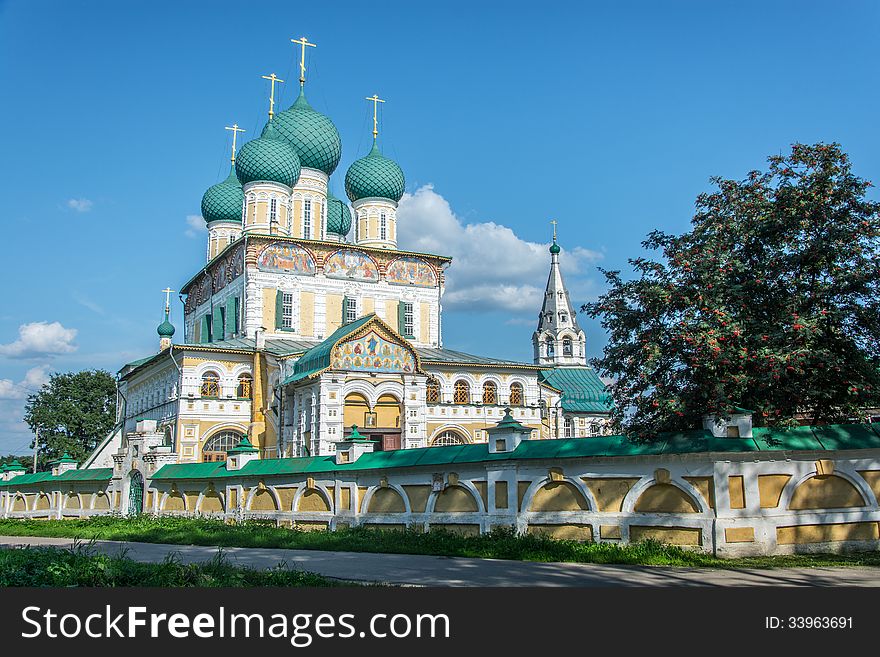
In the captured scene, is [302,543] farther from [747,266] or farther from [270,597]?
[747,266]

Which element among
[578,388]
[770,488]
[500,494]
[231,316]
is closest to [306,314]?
[231,316]

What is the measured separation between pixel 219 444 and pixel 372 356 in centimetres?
626

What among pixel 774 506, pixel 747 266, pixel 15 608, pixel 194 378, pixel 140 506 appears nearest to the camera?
pixel 15 608

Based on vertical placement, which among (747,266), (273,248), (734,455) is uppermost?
(273,248)

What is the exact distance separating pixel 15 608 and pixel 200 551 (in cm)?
695

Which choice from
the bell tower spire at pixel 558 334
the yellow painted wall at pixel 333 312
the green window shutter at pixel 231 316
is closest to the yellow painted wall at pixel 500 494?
the yellow painted wall at pixel 333 312

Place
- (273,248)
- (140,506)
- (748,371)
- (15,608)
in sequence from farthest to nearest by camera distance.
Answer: (273,248) < (140,506) < (748,371) < (15,608)

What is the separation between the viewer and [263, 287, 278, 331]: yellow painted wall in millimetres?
32500

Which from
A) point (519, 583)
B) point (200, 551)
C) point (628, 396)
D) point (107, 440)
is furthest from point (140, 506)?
point (519, 583)

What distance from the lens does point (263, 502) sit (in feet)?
58.0

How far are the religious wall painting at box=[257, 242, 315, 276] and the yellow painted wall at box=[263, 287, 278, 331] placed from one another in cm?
96

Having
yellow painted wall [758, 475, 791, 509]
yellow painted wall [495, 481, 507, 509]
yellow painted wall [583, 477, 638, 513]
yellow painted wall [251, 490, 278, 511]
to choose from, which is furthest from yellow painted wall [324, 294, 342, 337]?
yellow painted wall [758, 475, 791, 509]

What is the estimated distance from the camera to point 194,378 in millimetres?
28953

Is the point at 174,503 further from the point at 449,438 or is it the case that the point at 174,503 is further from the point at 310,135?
the point at 310,135
